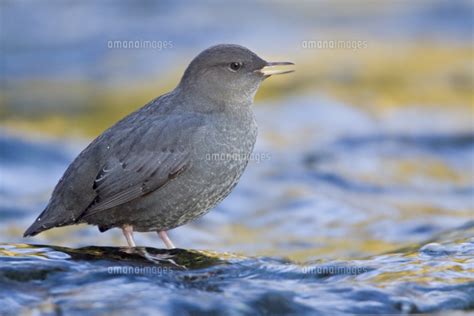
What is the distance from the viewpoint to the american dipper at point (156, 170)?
19.0ft

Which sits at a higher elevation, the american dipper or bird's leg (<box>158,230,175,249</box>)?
the american dipper

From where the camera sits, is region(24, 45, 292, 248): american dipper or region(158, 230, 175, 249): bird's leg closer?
region(24, 45, 292, 248): american dipper

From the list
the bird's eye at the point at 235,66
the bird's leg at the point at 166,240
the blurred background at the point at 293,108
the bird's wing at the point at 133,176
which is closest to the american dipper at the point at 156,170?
the bird's wing at the point at 133,176

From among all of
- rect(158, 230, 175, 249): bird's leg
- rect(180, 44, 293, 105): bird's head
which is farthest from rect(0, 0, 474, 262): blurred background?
A: rect(180, 44, 293, 105): bird's head

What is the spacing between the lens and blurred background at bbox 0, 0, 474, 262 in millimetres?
8695

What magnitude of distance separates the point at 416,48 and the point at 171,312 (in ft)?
37.5

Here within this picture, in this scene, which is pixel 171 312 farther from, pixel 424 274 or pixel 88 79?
pixel 88 79

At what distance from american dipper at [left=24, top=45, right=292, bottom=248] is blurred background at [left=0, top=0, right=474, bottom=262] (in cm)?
196

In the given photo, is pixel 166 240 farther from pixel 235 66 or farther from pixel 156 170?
pixel 235 66

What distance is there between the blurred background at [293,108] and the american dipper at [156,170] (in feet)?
6.43

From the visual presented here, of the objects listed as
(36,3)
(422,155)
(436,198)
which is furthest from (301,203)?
(36,3)

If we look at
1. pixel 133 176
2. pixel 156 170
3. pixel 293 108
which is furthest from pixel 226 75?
pixel 293 108

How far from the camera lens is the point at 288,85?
1322 cm

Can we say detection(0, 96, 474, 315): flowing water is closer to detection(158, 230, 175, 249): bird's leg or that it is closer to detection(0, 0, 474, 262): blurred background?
detection(0, 0, 474, 262): blurred background
